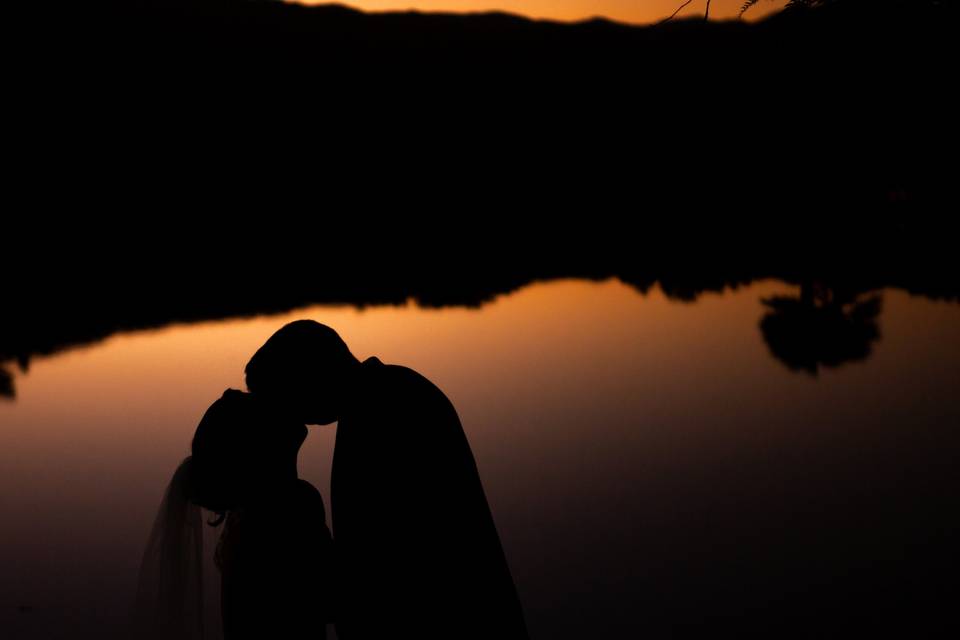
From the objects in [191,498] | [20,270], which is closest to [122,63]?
[20,270]

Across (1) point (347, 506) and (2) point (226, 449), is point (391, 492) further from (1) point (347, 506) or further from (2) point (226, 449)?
(2) point (226, 449)

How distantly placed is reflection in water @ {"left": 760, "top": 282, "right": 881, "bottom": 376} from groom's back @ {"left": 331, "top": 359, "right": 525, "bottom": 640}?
10.8m

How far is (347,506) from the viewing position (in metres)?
1.91

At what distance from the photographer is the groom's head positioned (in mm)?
1855

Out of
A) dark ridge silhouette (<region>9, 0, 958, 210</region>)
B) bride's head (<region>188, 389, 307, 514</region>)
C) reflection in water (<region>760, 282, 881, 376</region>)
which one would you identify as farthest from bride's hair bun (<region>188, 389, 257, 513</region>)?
dark ridge silhouette (<region>9, 0, 958, 210</region>)

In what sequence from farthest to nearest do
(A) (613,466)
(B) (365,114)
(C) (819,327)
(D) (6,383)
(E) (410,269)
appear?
(B) (365,114) < (E) (410,269) < (C) (819,327) < (D) (6,383) < (A) (613,466)

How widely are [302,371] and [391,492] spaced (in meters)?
0.32

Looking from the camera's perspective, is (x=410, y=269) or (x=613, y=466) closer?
(x=613, y=466)

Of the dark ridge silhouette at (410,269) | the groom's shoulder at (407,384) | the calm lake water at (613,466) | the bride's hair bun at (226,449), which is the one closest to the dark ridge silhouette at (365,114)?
the dark ridge silhouette at (410,269)

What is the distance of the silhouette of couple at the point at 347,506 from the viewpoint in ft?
6.12

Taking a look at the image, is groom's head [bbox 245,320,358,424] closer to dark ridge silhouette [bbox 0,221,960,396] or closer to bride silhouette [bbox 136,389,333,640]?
bride silhouette [bbox 136,389,333,640]

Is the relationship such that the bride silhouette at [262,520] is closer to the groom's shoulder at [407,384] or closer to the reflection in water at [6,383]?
the groom's shoulder at [407,384]

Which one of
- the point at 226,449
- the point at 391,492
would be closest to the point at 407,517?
the point at 391,492

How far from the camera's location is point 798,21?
6.01ft
